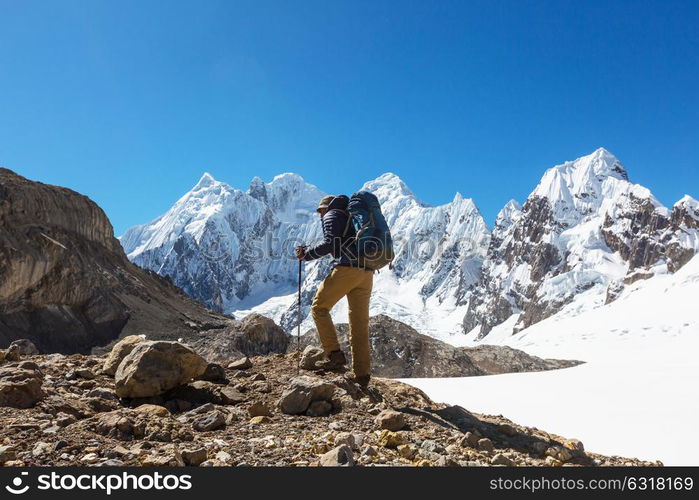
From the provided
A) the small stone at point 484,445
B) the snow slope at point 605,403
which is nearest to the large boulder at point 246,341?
the snow slope at point 605,403

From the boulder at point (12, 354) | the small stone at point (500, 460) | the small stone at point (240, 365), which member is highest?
the boulder at point (12, 354)

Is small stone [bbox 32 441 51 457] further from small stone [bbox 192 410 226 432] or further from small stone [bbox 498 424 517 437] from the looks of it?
small stone [bbox 498 424 517 437]

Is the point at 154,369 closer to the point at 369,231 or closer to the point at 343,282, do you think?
the point at 343,282

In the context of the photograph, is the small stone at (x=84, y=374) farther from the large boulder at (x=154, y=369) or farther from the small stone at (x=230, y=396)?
the small stone at (x=230, y=396)

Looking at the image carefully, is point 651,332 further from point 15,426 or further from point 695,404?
point 15,426

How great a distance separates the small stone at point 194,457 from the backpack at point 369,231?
114 inches

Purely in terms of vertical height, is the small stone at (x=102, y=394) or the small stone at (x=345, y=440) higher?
the small stone at (x=102, y=394)

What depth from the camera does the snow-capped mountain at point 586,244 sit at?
132 metres

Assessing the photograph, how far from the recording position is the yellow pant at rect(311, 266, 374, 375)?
5.88 metres

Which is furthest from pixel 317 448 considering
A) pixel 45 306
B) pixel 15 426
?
pixel 45 306

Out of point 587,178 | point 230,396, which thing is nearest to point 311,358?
point 230,396

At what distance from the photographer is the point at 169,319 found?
3009 cm

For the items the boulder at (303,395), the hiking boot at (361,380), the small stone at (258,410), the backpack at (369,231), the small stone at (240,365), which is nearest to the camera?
the small stone at (258,410)

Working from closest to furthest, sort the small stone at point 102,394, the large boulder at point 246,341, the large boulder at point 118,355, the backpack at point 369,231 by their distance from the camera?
the small stone at point 102,394
the backpack at point 369,231
the large boulder at point 118,355
the large boulder at point 246,341
